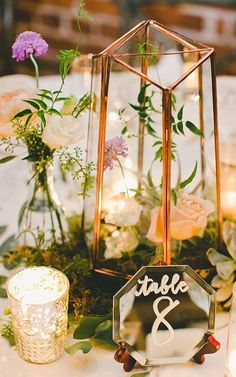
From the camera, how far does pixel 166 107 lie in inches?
39.4

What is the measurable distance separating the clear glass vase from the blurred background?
2.73 metres

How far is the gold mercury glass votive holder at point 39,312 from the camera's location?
0.98 metres

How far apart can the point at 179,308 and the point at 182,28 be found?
404cm

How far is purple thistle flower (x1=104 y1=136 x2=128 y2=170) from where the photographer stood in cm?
107

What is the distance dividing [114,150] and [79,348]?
1.17ft

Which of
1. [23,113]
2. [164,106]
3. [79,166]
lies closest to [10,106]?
[23,113]

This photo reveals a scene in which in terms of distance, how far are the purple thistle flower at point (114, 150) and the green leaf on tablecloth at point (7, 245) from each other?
15.8 inches

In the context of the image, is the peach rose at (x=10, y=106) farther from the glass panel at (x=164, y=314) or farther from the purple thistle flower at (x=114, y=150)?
the glass panel at (x=164, y=314)

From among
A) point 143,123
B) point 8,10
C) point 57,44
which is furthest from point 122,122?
point 57,44

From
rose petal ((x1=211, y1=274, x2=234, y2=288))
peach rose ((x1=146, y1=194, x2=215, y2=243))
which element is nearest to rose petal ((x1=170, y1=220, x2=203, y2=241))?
peach rose ((x1=146, y1=194, x2=215, y2=243))

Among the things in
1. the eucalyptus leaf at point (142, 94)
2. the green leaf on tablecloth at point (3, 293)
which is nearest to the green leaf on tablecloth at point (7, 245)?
the green leaf on tablecloth at point (3, 293)

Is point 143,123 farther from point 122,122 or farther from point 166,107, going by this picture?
point 166,107

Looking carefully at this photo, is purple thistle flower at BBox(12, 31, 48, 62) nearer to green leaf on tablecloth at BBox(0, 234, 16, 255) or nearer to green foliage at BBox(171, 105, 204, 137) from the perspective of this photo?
green foliage at BBox(171, 105, 204, 137)

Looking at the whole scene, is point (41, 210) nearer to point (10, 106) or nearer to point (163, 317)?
point (10, 106)
